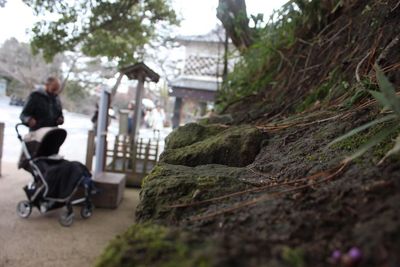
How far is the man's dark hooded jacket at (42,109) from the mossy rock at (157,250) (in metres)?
4.19

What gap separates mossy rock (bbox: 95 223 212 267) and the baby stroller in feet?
12.7

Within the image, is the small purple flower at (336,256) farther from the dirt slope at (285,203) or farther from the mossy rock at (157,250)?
the mossy rock at (157,250)

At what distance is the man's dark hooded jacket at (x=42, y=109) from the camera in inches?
174

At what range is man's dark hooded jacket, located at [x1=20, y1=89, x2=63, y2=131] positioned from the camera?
4411 mm

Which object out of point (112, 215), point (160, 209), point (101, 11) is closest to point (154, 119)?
point (101, 11)

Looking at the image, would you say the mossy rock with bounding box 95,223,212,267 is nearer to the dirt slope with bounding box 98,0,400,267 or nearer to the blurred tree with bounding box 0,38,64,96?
the dirt slope with bounding box 98,0,400,267

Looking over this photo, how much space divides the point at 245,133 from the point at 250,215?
0.78m

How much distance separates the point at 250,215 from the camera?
2.12 ft

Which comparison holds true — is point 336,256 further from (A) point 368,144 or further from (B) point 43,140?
(B) point 43,140

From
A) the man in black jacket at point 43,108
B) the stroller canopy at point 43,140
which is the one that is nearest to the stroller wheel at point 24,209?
the stroller canopy at point 43,140

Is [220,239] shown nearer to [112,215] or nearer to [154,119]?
[112,215]

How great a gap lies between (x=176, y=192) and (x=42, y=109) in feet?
A: 13.7

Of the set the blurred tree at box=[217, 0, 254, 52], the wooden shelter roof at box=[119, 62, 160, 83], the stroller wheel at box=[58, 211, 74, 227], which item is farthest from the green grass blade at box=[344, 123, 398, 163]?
the wooden shelter roof at box=[119, 62, 160, 83]

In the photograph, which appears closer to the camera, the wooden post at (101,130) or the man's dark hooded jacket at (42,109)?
the man's dark hooded jacket at (42,109)
